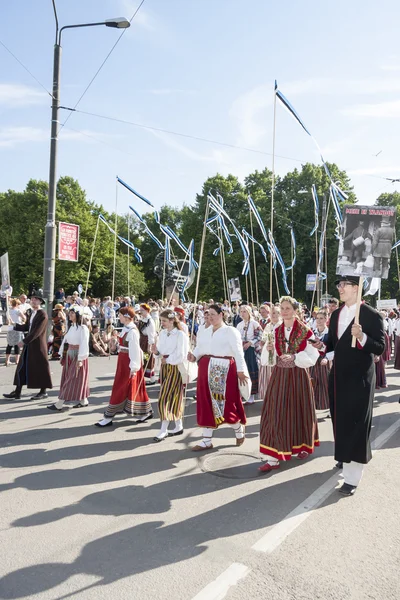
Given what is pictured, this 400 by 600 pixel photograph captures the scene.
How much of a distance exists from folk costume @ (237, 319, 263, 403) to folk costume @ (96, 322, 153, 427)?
8.01 ft

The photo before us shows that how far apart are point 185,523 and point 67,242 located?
9860mm

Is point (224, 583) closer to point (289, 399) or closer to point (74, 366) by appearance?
point (289, 399)

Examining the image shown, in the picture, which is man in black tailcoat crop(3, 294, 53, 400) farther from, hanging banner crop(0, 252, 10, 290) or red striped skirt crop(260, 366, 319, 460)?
hanging banner crop(0, 252, 10, 290)

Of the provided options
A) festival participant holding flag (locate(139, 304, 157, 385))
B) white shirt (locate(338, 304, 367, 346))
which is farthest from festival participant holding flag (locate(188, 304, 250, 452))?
festival participant holding flag (locate(139, 304, 157, 385))

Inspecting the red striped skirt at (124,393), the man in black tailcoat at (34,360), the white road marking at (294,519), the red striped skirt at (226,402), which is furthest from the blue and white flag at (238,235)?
the white road marking at (294,519)

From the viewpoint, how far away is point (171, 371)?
6.65 meters

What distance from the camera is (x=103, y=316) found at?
19594 mm

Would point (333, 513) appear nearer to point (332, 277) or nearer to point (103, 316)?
point (103, 316)

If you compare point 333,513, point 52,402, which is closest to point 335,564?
point 333,513

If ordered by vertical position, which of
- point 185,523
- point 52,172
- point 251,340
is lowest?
point 185,523

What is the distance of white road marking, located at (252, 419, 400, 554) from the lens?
359cm

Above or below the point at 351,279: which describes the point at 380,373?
below

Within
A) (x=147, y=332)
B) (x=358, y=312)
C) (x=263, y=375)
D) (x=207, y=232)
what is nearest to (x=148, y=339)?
(x=147, y=332)

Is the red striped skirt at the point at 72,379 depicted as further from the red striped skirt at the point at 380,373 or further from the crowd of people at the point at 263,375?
the red striped skirt at the point at 380,373
